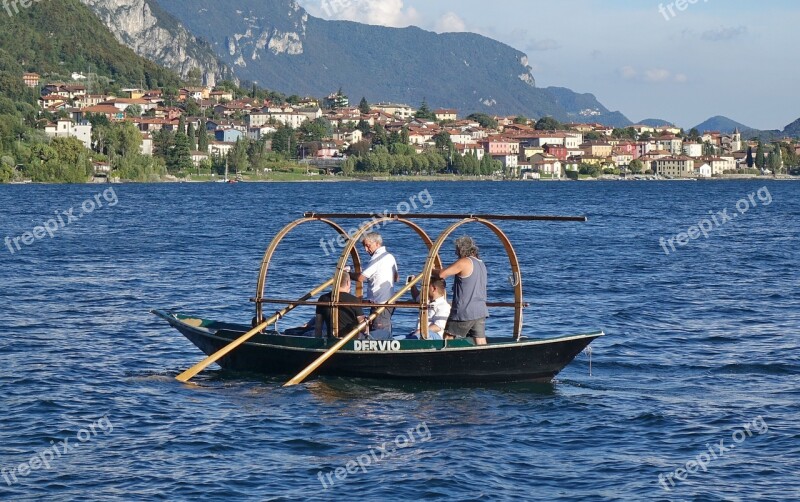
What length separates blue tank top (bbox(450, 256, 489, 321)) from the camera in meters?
→ 20.8

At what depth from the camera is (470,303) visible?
20953mm

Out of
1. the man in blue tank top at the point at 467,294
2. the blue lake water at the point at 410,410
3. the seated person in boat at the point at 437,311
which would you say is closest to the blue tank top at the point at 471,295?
the man in blue tank top at the point at 467,294

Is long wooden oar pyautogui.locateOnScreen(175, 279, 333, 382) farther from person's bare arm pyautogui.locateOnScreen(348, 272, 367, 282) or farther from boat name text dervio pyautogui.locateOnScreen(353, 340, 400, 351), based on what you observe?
boat name text dervio pyautogui.locateOnScreen(353, 340, 400, 351)

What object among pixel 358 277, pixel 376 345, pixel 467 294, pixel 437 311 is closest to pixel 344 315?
pixel 376 345

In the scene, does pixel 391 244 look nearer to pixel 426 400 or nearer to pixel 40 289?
pixel 40 289

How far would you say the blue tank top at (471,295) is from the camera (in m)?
20.8

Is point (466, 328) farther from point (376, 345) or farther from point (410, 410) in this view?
point (410, 410)

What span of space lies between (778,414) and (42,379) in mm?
12419

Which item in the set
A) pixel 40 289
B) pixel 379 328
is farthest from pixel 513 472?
pixel 40 289

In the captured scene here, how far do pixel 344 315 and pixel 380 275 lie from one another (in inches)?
37.4

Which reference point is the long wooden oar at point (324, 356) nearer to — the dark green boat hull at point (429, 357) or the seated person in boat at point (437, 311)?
the dark green boat hull at point (429, 357)

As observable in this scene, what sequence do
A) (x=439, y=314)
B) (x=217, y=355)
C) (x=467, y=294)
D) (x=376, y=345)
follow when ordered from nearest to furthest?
(x=467, y=294) → (x=376, y=345) → (x=217, y=355) → (x=439, y=314)

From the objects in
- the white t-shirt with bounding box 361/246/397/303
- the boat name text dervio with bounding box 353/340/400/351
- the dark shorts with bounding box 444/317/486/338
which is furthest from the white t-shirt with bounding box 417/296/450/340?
the boat name text dervio with bounding box 353/340/400/351

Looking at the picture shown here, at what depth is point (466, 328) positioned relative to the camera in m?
21.1
